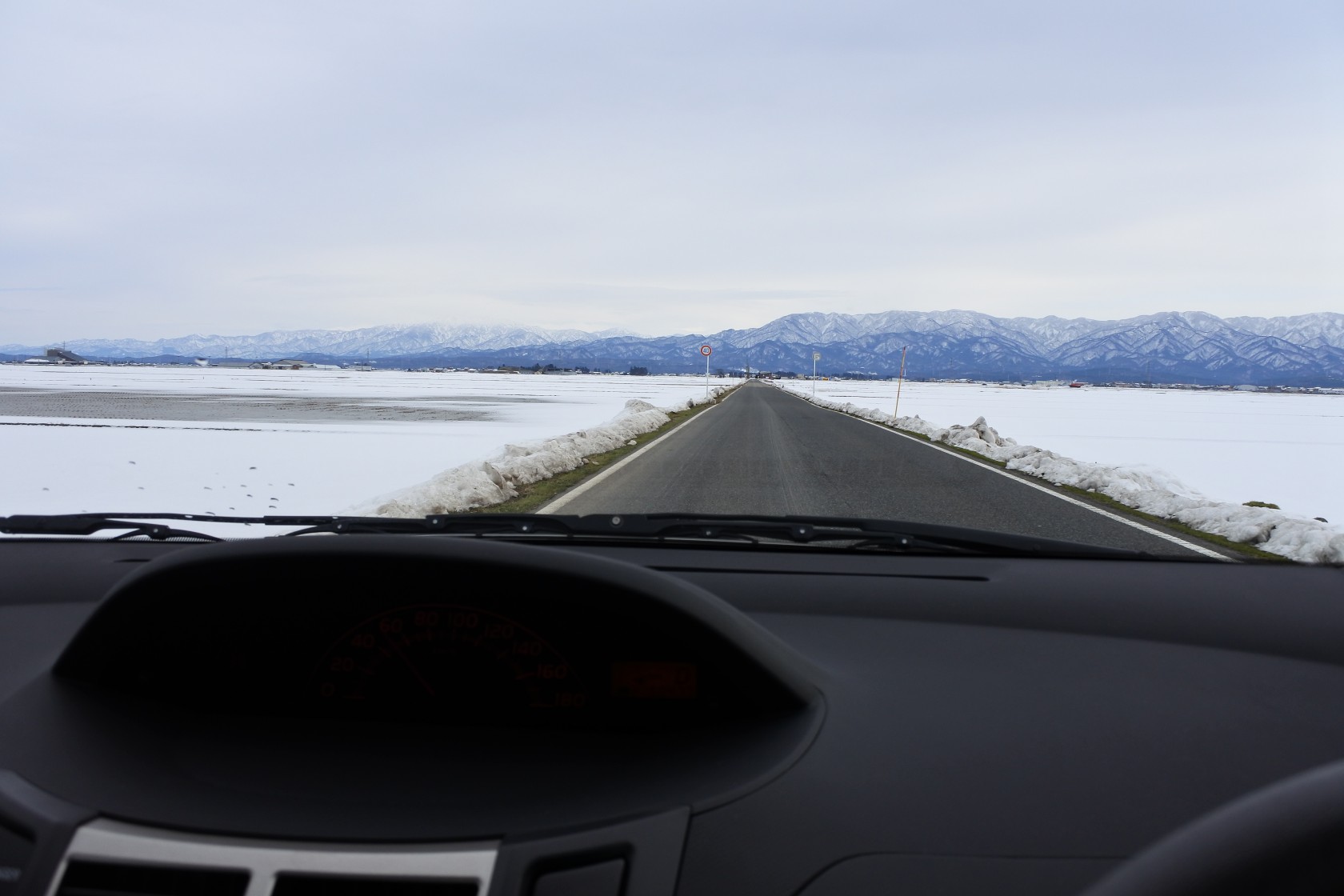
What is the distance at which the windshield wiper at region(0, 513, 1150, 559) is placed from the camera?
11.7 ft

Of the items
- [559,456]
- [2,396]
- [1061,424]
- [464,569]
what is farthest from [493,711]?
[2,396]

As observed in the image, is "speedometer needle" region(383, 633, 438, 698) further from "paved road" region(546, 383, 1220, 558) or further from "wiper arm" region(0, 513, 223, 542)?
"paved road" region(546, 383, 1220, 558)

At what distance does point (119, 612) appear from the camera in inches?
78.3

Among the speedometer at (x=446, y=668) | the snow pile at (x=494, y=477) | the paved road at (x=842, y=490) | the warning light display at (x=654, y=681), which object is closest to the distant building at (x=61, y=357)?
the snow pile at (x=494, y=477)

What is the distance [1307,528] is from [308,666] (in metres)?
7.34

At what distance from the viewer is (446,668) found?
79.7 inches

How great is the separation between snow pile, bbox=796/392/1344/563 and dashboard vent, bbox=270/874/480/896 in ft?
13.2

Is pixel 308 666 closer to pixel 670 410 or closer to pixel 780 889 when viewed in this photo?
pixel 780 889

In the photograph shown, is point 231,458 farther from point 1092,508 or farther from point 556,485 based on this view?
point 1092,508

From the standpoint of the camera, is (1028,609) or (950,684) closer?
(950,684)

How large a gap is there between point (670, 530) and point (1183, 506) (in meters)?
7.35

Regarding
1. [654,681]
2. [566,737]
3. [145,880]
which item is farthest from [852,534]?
[145,880]

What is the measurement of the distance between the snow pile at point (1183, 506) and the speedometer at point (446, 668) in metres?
3.62

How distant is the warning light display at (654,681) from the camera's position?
1934mm
